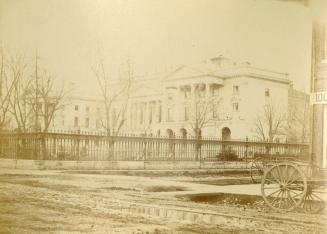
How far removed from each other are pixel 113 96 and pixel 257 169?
1.51m

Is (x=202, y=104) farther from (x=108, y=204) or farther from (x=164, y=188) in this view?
(x=108, y=204)

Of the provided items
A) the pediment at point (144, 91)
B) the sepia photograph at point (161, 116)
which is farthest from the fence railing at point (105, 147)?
the pediment at point (144, 91)

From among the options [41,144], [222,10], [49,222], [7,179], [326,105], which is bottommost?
[49,222]

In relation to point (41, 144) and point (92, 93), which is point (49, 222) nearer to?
point (41, 144)

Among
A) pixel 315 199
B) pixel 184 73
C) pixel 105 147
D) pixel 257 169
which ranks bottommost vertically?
pixel 315 199

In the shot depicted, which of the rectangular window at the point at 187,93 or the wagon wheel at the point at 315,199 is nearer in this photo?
the rectangular window at the point at 187,93

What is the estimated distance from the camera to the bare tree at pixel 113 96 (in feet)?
13.3

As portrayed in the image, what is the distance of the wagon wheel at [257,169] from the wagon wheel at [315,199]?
1.42 ft

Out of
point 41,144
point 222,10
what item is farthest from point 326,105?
point 41,144

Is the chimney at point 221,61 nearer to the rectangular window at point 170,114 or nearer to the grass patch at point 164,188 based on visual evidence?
the rectangular window at point 170,114

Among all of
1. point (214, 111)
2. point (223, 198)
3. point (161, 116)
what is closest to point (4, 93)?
point (161, 116)

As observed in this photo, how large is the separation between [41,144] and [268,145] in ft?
6.50

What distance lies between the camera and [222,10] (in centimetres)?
451

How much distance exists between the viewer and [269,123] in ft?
15.3
